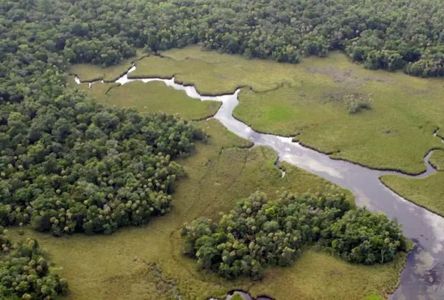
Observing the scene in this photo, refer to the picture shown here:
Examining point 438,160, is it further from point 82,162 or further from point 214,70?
point 82,162

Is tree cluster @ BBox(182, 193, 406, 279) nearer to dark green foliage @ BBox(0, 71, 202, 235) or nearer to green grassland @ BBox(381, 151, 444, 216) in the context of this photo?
dark green foliage @ BBox(0, 71, 202, 235)

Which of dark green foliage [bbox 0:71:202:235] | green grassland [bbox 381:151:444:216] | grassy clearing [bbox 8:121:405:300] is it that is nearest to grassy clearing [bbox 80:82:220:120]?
dark green foliage [bbox 0:71:202:235]

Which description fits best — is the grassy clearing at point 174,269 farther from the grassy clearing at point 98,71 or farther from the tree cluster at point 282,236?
the grassy clearing at point 98,71

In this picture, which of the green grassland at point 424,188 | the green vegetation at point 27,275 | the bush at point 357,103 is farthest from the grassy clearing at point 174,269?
the bush at point 357,103

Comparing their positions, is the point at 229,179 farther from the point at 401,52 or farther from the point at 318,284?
the point at 401,52

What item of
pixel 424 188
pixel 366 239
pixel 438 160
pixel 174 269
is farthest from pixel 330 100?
pixel 174 269

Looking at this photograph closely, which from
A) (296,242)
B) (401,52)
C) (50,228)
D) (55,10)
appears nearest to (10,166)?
(50,228)
